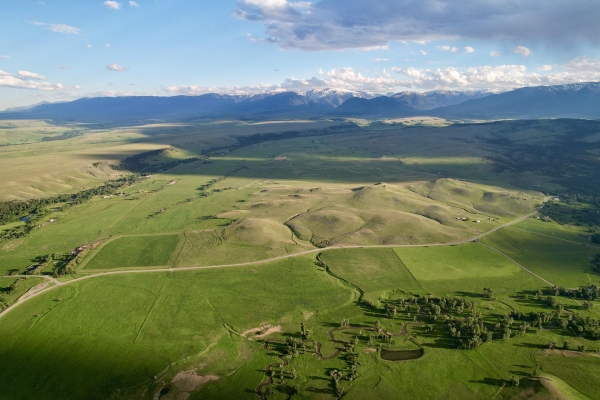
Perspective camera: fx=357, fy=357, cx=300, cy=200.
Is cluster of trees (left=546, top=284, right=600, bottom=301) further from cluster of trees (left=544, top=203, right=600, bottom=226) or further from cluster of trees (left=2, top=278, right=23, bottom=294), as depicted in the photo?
cluster of trees (left=2, top=278, right=23, bottom=294)

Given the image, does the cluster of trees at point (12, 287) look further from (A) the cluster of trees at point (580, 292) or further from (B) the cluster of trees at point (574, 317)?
(A) the cluster of trees at point (580, 292)

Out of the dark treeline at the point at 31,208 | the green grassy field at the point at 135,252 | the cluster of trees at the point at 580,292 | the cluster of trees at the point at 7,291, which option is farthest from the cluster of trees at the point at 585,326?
the dark treeline at the point at 31,208

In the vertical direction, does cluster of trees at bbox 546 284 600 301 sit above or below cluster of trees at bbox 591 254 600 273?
below

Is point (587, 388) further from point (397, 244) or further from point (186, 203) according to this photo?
point (186, 203)

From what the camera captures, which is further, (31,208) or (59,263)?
(31,208)

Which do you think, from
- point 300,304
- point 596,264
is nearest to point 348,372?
point 300,304

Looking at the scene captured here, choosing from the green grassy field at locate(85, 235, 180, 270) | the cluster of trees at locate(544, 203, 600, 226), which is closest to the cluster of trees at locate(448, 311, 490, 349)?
the green grassy field at locate(85, 235, 180, 270)

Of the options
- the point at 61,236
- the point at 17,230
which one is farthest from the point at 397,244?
the point at 17,230

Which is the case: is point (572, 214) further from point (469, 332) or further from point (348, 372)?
point (348, 372)
